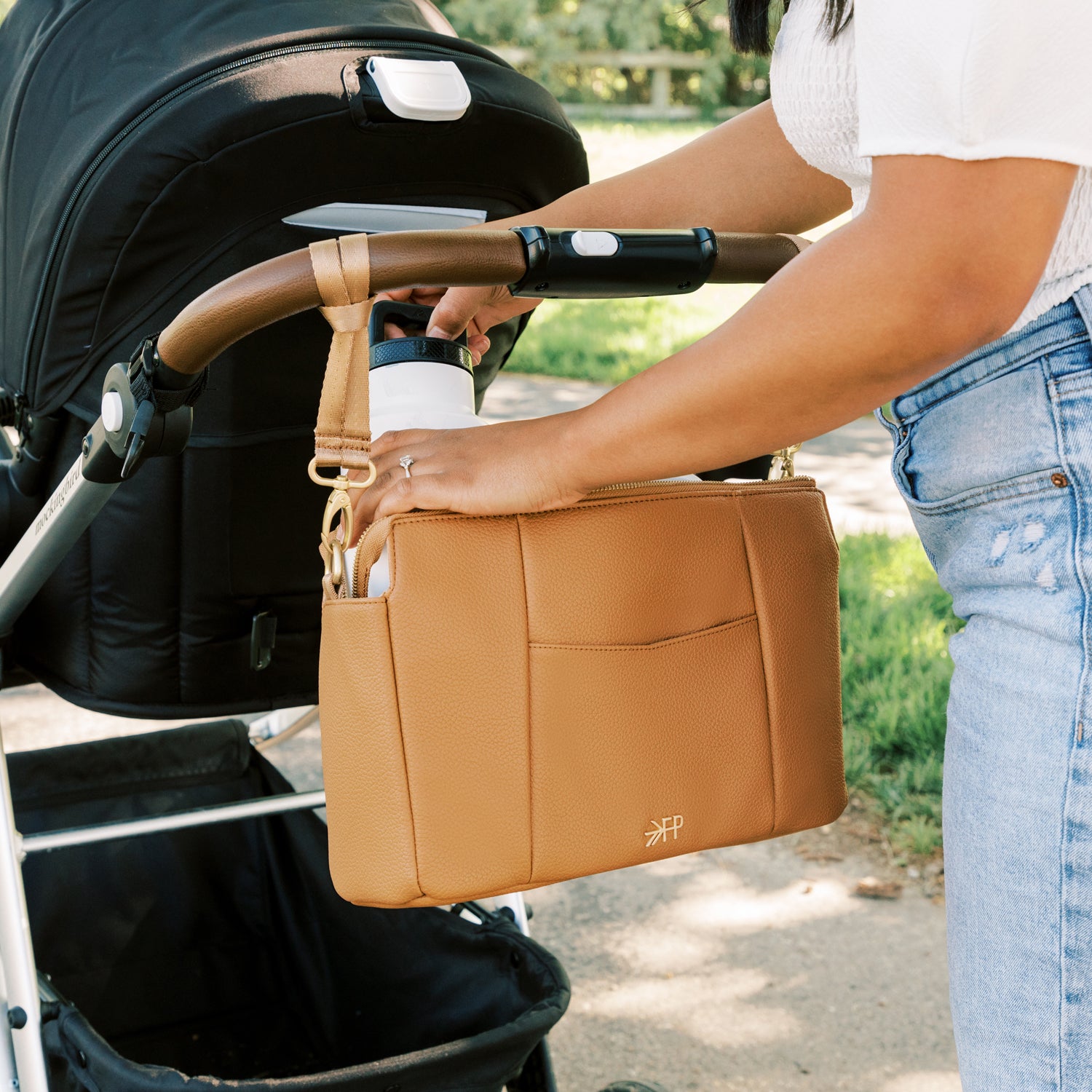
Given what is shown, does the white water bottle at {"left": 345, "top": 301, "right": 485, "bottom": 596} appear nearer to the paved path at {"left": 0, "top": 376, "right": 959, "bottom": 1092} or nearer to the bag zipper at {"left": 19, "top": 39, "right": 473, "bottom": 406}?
the bag zipper at {"left": 19, "top": 39, "right": 473, "bottom": 406}

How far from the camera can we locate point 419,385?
3.67 ft

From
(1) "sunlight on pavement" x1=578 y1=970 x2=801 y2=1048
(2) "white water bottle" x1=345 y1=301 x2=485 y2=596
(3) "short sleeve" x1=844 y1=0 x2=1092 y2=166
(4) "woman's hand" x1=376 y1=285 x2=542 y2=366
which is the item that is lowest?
(1) "sunlight on pavement" x1=578 y1=970 x2=801 y2=1048

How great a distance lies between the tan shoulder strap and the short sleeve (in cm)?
40

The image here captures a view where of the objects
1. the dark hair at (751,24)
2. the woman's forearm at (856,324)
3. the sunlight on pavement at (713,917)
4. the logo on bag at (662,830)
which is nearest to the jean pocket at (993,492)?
the woman's forearm at (856,324)

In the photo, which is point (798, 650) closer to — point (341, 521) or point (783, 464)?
point (783, 464)

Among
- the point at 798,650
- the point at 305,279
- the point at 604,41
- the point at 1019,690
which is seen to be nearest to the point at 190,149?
the point at 305,279

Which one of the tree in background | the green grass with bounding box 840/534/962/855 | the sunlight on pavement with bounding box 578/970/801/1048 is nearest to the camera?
the sunlight on pavement with bounding box 578/970/801/1048

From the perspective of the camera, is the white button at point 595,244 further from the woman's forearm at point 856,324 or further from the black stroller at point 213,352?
the woman's forearm at point 856,324

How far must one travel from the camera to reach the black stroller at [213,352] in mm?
1269

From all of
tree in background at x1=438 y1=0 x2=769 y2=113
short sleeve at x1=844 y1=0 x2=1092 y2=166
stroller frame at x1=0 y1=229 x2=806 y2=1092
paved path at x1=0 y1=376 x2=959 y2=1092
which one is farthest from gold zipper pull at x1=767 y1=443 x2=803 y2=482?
tree in background at x1=438 y1=0 x2=769 y2=113

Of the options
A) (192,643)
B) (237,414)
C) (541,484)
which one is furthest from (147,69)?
(541,484)

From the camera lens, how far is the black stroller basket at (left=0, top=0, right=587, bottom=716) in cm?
131

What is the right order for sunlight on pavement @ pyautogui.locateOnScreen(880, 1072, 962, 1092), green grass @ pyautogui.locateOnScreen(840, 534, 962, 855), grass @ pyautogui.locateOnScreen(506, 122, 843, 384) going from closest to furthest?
sunlight on pavement @ pyautogui.locateOnScreen(880, 1072, 962, 1092) < green grass @ pyautogui.locateOnScreen(840, 534, 962, 855) < grass @ pyautogui.locateOnScreen(506, 122, 843, 384)

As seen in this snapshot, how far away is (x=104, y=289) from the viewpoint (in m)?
1.37
